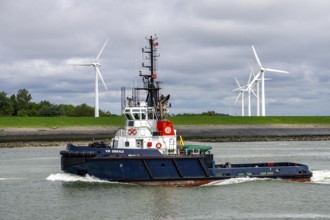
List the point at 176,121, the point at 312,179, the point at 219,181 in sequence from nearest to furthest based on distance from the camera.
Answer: the point at 219,181
the point at 312,179
the point at 176,121

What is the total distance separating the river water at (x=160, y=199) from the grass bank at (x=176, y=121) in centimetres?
5198

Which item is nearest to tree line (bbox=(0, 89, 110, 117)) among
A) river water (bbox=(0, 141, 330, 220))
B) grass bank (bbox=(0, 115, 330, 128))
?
grass bank (bbox=(0, 115, 330, 128))

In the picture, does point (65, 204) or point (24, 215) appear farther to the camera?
point (65, 204)

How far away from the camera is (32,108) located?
115562 millimetres

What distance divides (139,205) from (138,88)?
7.37 meters

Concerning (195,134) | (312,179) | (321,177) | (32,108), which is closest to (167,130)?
(312,179)

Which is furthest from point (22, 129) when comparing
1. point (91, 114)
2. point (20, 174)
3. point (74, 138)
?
point (20, 174)

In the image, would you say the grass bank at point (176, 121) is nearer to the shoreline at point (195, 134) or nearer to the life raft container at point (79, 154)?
the shoreline at point (195, 134)

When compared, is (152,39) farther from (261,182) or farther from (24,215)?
(24,215)

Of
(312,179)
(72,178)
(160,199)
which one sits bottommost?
(160,199)

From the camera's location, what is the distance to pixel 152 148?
29234 millimetres

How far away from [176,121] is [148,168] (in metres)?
61.9

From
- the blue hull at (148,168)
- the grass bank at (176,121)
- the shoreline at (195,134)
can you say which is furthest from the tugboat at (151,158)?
the grass bank at (176,121)

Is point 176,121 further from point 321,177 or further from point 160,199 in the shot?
point 160,199
